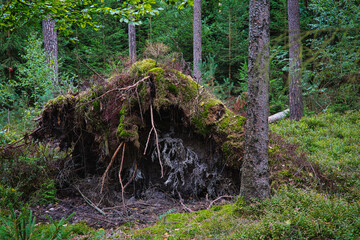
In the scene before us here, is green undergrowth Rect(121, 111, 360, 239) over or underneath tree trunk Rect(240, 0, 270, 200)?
underneath

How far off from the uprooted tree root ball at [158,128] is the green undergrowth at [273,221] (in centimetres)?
134

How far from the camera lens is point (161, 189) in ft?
19.6

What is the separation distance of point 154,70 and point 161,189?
2690 mm

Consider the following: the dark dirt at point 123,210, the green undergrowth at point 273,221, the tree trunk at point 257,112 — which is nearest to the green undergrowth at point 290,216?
the green undergrowth at point 273,221

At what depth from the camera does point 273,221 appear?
3305 mm

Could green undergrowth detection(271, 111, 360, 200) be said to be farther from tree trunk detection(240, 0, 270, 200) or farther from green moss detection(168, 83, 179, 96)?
green moss detection(168, 83, 179, 96)

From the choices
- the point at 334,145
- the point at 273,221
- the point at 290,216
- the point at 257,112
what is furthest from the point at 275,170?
the point at 334,145

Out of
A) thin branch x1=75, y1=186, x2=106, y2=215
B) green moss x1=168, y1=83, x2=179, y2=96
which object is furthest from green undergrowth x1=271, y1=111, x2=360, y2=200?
thin branch x1=75, y1=186, x2=106, y2=215

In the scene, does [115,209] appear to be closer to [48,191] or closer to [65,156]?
[48,191]

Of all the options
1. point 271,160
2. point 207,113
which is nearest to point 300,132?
point 271,160

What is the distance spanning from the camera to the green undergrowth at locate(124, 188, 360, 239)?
3.16 meters

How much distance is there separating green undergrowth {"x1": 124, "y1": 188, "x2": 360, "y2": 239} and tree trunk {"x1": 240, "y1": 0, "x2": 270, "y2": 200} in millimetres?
283

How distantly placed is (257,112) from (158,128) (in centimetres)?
274

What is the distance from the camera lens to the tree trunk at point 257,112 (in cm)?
401
